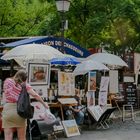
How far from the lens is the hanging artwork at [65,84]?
49.0ft

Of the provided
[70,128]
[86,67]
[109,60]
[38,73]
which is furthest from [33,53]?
[109,60]

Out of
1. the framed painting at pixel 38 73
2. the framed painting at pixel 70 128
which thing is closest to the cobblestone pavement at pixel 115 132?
the framed painting at pixel 70 128

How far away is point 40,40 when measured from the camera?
55.7 feet

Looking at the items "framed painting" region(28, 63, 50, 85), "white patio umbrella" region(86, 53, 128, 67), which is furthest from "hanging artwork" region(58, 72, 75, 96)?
"white patio umbrella" region(86, 53, 128, 67)

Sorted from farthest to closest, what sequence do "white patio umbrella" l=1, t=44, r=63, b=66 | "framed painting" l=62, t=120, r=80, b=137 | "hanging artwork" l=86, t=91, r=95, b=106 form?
"hanging artwork" l=86, t=91, r=95, b=106, "framed painting" l=62, t=120, r=80, b=137, "white patio umbrella" l=1, t=44, r=63, b=66

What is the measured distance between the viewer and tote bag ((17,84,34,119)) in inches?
358

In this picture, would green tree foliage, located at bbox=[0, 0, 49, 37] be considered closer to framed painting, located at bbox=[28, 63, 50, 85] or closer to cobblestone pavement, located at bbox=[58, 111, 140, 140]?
cobblestone pavement, located at bbox=[58, 111, 140, 140]

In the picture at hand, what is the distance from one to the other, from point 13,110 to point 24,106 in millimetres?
235

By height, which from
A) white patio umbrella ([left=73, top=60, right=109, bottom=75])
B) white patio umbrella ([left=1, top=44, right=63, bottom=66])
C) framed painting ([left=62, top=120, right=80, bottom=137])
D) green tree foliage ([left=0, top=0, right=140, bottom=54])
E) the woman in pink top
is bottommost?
framed painting ([left=62, top=120, right=80, bottom=137])

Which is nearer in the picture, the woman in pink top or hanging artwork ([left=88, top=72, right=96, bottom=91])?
the woman in pink top

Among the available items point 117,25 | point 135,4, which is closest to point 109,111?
point 135,4

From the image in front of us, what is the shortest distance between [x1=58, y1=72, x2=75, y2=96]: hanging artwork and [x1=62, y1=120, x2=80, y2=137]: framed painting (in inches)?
42.4

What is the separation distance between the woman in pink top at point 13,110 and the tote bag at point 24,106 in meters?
0.09

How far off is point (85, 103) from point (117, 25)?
13343 mm
